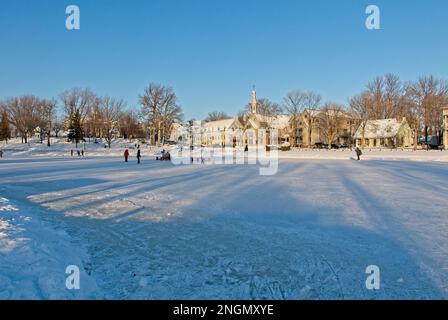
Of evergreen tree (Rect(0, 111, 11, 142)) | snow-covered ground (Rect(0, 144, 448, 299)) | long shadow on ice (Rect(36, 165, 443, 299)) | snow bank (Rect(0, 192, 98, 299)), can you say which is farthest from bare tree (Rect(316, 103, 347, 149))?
evergreen tree (Rect(0, 111, 11, 142))

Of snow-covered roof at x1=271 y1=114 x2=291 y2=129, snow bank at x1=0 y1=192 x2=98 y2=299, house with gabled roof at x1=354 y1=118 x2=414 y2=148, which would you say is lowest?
snow bank at x1=0 y1=192 x2=98 y2=299

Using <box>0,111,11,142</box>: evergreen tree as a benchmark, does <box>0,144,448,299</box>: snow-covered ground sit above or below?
below

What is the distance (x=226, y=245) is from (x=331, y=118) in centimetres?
6760

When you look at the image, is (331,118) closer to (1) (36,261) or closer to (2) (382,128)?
(2) (382,128)

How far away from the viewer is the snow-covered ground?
427 centimetres

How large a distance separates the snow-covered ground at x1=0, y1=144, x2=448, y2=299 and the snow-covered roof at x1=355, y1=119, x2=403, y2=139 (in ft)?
212

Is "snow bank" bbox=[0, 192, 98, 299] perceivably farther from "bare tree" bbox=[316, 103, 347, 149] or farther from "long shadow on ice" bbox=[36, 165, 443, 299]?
"bare tree" bbox=[316, 103, 347, 149]

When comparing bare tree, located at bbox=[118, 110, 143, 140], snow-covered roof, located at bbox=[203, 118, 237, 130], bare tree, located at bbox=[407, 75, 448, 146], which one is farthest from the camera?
snow-covered roof, located at bbox=[203, 118, 237, 130]

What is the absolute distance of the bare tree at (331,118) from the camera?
220ft

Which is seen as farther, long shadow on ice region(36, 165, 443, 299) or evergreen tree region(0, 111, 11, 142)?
evergreen tree region(0, 111, 11, 142)

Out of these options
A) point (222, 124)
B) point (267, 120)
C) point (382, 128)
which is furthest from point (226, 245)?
point (222, 124)

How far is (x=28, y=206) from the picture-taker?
9422 millimetres

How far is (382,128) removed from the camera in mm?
70688
